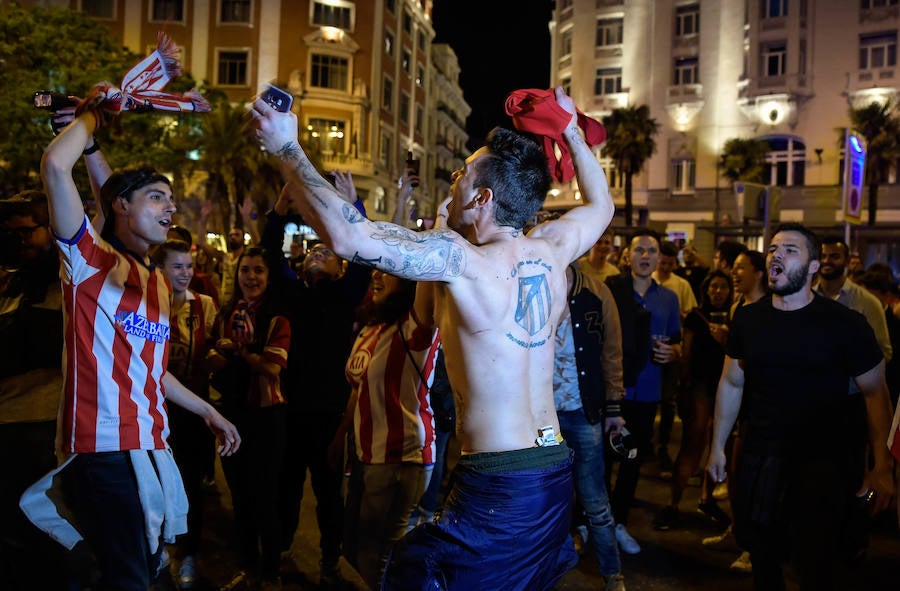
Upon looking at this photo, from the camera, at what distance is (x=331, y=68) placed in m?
39.9

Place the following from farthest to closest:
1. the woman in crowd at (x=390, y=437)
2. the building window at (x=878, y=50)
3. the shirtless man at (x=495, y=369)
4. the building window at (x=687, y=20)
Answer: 1. the building window at (x=687, y=20)
2. the building window at (x=878, y=50)
3. the woman in crowd at (x=390, y=437)
4. the shirtless man at (x=495, y=369)

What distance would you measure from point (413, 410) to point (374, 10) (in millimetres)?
40620

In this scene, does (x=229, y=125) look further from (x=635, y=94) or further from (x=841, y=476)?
(x=841, y=476)

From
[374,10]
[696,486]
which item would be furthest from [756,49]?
[696,486]

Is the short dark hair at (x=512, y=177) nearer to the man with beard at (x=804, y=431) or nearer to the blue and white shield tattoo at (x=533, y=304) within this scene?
the blue and white shield tattoo at (x=533, y=304)

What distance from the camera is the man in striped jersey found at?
2848mm

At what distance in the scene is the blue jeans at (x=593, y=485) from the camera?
4.54 metres

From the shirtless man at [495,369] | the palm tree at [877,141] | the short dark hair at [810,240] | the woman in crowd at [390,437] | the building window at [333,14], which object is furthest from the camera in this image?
the building window at [333,14]

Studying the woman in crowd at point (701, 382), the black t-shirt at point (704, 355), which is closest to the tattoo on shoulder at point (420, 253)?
the woman in crowd at point (701, 382)

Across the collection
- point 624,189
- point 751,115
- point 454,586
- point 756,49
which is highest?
point 756,49

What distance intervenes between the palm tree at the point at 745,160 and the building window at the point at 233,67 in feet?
82.7

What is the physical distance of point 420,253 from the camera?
232 cm

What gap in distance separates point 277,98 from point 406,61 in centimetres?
4685

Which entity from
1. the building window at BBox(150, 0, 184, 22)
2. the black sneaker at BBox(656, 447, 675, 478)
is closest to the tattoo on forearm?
the black sneaker at BBox(656, 447, 675, 478)
